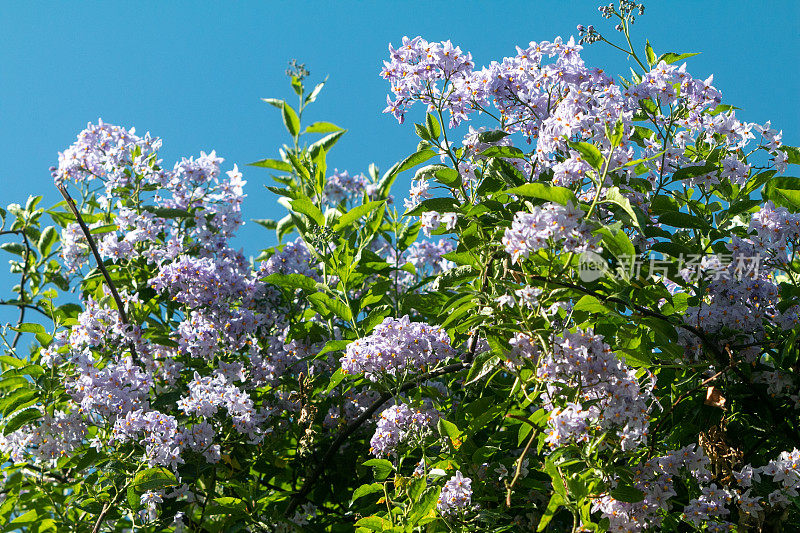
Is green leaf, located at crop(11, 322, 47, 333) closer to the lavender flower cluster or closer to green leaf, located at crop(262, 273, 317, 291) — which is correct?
green leaf, located at crop(262, 273, 317, 291)

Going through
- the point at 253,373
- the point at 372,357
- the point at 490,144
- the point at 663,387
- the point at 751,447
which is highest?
the point at 490,144

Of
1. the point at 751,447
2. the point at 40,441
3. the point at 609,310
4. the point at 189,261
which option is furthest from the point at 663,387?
the point at 40,441

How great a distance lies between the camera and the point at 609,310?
222 cm

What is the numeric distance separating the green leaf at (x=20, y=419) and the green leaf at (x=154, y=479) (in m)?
0.63

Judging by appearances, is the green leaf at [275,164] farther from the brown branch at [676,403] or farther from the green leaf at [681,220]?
the brown branch at [676,403]

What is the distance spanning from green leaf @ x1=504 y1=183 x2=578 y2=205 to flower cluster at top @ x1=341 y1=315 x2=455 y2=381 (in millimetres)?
684

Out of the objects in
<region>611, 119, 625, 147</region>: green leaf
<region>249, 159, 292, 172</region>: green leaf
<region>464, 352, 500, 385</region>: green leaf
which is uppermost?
<region>249, 159, 292, 172</region>: green leaf

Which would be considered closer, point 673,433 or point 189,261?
point 673,433

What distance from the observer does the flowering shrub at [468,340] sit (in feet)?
7.36

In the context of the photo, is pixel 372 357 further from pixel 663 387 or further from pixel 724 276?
pixel 724 276

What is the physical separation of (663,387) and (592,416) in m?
0.64

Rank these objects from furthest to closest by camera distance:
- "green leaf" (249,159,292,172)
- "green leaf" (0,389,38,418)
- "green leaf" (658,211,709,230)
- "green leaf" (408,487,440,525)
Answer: "green leaf" (249,159,292,172)
"green leaf" (0,389,38,418)
"green leaf" (658,211,709,230)
"green leaf" (408,487,440,525)

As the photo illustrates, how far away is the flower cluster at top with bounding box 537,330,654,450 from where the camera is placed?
6.83 ft

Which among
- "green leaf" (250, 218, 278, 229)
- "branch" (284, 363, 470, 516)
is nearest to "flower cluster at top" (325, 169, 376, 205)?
"green leaf" (250, 218, 278, 229)
